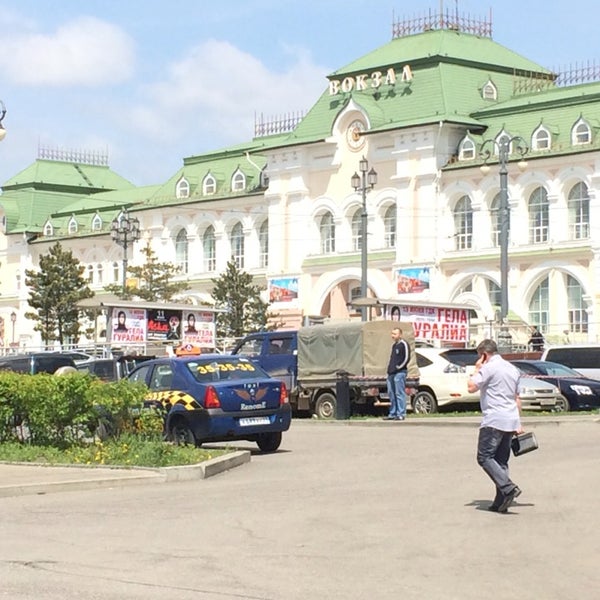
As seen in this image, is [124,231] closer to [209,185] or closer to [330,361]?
[330,361]

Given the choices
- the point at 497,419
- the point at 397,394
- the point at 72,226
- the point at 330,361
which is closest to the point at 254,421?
the point at 397,394

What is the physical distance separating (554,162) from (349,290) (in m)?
15.4

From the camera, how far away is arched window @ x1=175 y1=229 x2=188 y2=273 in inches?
3698

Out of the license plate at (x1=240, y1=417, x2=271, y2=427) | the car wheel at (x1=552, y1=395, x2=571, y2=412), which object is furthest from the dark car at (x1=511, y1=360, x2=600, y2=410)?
the license plate at (x1=240, y1=417, x2=271, y2=427)

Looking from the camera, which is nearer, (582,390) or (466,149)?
(582,390)

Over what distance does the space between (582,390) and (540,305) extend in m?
38.1

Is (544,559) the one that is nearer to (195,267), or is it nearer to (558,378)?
(558,378)

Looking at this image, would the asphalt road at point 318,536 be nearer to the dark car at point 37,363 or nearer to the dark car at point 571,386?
the dark car at point 571,386

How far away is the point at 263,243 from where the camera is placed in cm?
8975

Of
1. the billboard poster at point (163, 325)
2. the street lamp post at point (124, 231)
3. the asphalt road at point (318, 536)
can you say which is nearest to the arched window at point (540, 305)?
the street lamp post at point (124, 231)

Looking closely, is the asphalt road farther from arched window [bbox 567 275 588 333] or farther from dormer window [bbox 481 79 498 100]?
dormer window [bbox 481 79 498 100]

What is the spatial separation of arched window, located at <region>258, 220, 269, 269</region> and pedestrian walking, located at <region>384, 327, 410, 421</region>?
58076 mm

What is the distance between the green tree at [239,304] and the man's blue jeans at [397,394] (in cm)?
4601

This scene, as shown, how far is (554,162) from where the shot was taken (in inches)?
2874
